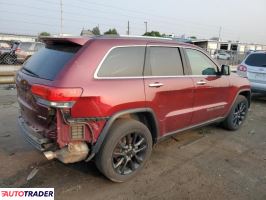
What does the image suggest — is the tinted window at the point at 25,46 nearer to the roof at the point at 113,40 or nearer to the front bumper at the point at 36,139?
the roof at the point at 113,40

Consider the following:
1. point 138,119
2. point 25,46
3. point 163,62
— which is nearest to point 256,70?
point 163,62

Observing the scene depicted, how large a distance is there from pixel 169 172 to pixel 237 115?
8.92 ft

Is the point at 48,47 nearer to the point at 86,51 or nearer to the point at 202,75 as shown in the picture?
the point at 86,51

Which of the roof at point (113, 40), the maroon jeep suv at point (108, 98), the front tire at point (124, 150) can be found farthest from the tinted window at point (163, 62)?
the front tire at point (124, 150)

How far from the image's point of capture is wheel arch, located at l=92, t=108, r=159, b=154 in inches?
130

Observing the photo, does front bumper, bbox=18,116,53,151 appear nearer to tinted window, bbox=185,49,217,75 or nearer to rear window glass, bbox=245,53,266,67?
tinted window, bbox=185,49,217,75

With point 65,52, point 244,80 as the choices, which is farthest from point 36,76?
point 244,80

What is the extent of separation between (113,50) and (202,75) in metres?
1.88

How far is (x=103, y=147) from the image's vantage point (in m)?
3.34

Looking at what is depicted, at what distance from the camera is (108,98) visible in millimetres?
3262

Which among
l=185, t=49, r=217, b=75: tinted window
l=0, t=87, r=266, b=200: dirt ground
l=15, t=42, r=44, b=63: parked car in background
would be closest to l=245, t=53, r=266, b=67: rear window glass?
l=0, t=87, r=266, b=200: dirt ground

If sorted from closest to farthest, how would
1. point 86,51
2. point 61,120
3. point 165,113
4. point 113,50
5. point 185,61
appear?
point 61,120 → point 86,51 → point 113,50 → point 165,113 → point 185,61

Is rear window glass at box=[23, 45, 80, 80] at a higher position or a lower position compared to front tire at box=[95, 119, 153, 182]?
higher

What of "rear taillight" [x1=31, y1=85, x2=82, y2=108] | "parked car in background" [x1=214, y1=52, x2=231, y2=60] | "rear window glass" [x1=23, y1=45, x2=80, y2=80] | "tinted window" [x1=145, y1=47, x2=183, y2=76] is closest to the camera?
"rear taillight" [x1=31, y1=85, x2=82, y2=108]
